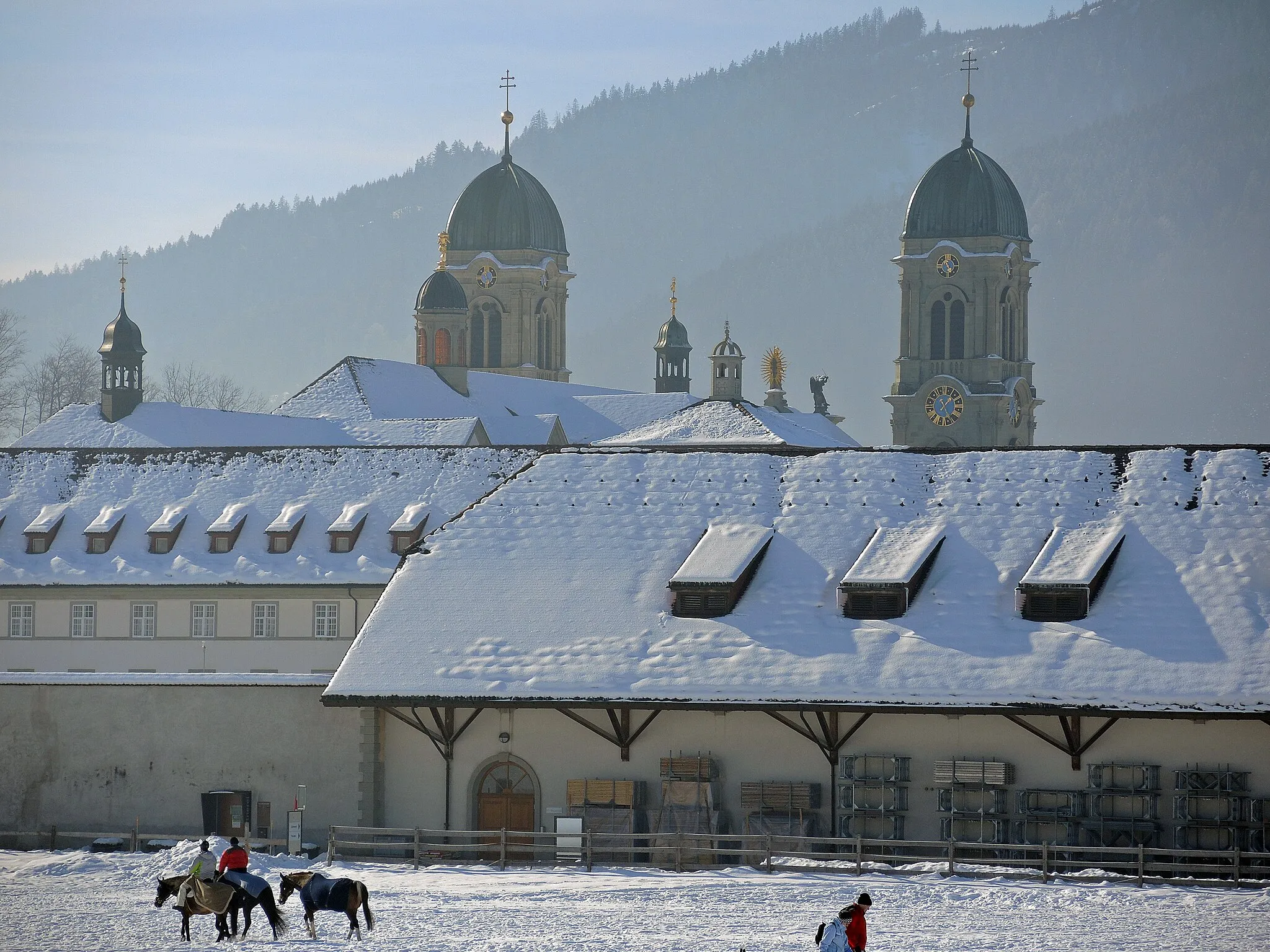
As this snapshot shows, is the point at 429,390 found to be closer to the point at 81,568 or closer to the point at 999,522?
the point at 81,568

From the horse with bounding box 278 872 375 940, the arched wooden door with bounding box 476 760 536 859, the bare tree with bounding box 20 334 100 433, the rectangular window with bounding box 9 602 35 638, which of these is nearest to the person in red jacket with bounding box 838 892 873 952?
the horse with bounding box 278 872 375 940

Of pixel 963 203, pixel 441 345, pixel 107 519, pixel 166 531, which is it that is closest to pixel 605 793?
pixel 166 531

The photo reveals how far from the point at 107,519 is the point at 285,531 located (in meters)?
5.05

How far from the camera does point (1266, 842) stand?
37.8 metres

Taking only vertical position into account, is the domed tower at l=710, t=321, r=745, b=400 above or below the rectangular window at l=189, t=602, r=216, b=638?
above

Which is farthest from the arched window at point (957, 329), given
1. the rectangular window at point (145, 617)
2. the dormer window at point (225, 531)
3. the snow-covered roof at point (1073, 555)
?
the snow-covered roof at point (1073, 555)

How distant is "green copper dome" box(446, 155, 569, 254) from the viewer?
122m

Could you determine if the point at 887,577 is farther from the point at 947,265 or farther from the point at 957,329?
the point at 957,329

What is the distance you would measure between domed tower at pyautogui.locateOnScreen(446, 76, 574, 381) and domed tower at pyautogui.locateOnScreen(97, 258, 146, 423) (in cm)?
4048

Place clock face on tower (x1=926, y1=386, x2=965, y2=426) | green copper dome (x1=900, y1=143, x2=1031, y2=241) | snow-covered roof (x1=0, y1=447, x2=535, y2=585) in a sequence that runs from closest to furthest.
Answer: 1. snow-covered roof (x1=0, y1=447, x2=535, y2=585)
2. green copper dome (x1=900, y1=143, x2=1031, y2=241)
3. clock face on tower (x1=926, y1=386, x2=965, y2=426)

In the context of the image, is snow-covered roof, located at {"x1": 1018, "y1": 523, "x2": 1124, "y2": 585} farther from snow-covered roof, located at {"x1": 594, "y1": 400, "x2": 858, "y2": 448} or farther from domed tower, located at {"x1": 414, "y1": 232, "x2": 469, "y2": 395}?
domed tower, located at {"x1": 414, "y1": 232, "x2": 469, "y2": 395}

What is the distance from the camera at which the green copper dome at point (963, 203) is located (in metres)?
114

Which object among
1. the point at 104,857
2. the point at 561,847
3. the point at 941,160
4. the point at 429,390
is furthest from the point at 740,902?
the point at 941,160

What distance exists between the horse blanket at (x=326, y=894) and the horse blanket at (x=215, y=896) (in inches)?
37.9
